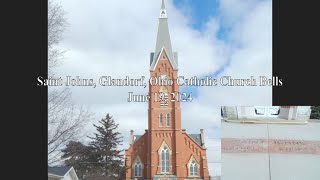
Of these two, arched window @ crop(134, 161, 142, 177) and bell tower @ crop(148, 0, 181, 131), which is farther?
arched window @ crop(134, 161, 142, 177)

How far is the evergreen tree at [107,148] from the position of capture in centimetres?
842

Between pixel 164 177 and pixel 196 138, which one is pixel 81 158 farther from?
pixel 196 138

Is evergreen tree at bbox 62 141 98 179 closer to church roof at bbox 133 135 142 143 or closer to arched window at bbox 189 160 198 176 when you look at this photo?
church roof at bbox 133 135 142 143

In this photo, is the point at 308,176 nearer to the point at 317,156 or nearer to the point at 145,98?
the point at 317,156

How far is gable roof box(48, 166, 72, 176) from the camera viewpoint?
699cm

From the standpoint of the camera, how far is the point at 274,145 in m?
7.82

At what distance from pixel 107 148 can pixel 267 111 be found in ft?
9.67

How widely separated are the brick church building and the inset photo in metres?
1.08

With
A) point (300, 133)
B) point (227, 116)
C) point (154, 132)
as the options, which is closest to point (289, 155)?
point (300, 133)

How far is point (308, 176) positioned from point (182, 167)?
2624mm

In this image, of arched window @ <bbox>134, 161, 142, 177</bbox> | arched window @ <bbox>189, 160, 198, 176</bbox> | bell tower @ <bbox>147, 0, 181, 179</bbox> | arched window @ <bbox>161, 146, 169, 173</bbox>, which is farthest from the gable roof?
arched window @ <bbox>189, 160, 198, 176</bbox>

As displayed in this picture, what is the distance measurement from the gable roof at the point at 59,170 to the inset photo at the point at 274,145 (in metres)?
2.56

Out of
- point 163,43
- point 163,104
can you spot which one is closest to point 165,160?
point 163,104
